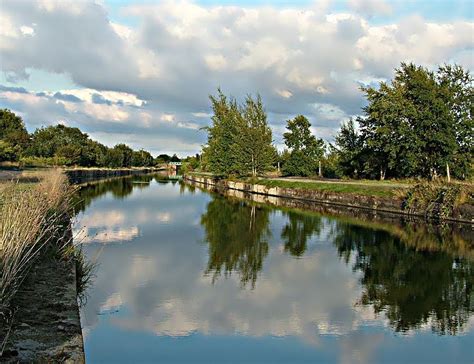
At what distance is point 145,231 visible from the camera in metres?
18.2

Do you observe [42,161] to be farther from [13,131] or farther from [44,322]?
[44,322]

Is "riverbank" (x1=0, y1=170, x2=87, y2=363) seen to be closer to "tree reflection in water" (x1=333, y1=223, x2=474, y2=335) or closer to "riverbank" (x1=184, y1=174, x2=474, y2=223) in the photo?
"tree reflection in water" (x1=333, y1=223, x2=474, y2=335)

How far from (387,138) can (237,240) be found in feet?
68.8

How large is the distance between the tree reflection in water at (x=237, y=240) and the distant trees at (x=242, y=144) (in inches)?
796

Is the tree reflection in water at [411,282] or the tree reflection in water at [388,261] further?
the tree reflection in water at [388,261]

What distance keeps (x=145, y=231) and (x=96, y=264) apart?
20.9 ft

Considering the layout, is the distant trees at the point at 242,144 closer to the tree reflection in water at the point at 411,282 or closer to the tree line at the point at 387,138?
the tree line at the point at 387,138

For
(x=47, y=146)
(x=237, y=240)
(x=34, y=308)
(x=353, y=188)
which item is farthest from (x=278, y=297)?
(x=47, y=146)

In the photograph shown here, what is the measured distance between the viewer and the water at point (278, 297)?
6.84 m

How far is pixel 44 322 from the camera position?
586 cm

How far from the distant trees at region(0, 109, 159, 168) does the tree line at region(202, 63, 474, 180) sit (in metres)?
23.3

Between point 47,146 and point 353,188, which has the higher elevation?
point 47,146

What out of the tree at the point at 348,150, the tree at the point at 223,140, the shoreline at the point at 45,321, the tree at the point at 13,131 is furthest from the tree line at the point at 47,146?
the shoreline at the point at 45,321

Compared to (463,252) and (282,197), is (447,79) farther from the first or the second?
(463,252)
